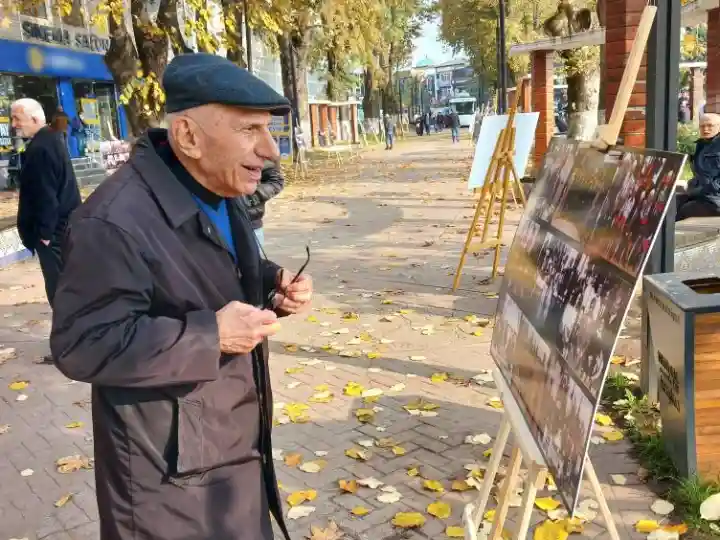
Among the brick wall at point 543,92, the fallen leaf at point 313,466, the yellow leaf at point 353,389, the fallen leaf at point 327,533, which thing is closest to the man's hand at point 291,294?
the fallen leaf at point 327,533

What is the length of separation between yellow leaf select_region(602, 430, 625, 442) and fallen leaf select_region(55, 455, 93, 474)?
2987 mm

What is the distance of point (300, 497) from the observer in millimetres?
3625

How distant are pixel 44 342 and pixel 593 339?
5934 millimetres

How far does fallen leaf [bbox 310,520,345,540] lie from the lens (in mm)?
3275

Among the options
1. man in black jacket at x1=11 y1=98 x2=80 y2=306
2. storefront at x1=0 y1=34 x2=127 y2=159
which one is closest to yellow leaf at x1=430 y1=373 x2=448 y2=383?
man in black jacket at x1=11 y1=98 x2=80 y2=306

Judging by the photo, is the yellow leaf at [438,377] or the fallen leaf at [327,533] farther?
the yellow leaf at [438,377]

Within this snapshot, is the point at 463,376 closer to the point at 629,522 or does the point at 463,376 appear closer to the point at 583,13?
the point at 629,522

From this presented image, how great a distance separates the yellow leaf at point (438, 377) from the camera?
5.11m

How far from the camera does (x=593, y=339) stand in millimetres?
2002

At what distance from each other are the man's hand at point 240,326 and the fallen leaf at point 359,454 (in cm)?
241

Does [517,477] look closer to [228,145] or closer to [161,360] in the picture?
[161,360]

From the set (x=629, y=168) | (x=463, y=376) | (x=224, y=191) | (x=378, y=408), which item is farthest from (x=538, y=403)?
(x=463, y=376)

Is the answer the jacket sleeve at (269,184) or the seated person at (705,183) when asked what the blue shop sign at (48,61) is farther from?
the seated person at (705,183)

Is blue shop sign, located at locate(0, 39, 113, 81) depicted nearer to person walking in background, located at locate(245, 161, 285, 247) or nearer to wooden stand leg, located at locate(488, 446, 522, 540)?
person walking in background, located at locate(245, 161, 285, 247)
